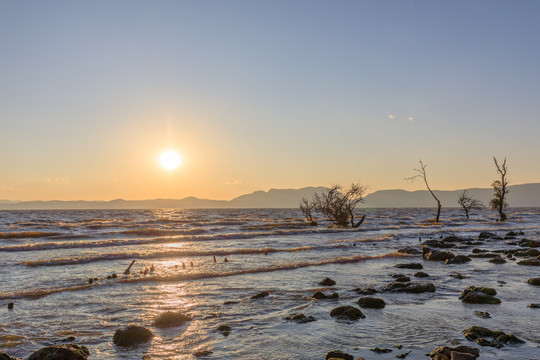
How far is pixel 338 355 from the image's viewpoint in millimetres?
7316

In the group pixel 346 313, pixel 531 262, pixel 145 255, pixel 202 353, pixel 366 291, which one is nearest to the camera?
pixel 202 353

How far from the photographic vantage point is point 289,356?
772cm

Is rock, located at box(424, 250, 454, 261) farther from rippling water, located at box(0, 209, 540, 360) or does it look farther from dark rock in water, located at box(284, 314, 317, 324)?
dark rock in water, located at box(284, 314, 317, 324)

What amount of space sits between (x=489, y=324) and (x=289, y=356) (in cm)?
571

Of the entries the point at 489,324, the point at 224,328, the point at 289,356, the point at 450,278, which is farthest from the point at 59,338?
the point at 450,278

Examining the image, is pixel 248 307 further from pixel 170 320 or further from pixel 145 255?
pixel 145 255

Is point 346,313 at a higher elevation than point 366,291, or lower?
higher

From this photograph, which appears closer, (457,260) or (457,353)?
(457,353)

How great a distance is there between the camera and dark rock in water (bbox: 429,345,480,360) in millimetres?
6738

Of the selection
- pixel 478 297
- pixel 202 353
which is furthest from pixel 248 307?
pixel 478 297

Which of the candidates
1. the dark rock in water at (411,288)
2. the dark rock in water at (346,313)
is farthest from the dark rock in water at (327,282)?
the dark rock in water at (346,313)

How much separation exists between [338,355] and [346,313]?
3281mm

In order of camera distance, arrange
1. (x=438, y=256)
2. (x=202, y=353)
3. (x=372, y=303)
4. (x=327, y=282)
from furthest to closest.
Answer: (x=438, y=256), (x=327, y=282), (x=372, y=303), (x=202, y=353)

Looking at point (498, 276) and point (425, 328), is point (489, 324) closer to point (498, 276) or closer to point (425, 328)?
point (425, 328)
